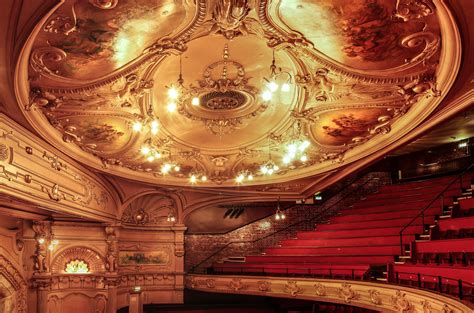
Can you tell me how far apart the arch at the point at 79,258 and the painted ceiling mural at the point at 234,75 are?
329 centimetres

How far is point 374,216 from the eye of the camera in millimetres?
13664

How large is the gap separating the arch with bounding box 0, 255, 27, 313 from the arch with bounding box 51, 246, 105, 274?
1.19 meters

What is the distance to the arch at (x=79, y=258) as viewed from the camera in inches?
485

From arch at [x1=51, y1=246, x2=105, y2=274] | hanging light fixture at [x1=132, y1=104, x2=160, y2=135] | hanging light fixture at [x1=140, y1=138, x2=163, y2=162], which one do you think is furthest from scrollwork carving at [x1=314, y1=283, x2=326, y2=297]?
arch at [x1=51, y1=246, x2=105, y2=274]

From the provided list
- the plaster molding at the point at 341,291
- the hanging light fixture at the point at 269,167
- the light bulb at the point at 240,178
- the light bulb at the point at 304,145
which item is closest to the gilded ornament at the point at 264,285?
the plaster molding at the point at 341,291

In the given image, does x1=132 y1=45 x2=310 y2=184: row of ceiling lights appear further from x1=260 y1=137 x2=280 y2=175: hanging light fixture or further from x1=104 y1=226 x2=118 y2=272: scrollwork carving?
x1=104 y1=226 x2=118 y2=272: scrollwork carving

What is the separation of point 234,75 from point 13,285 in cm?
748

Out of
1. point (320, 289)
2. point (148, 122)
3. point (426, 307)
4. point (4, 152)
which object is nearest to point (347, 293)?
point (320, 289)

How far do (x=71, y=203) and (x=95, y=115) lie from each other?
8.99 ft

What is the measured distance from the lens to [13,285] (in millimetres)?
10602

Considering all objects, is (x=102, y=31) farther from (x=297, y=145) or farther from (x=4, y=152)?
(x=297, y=145)

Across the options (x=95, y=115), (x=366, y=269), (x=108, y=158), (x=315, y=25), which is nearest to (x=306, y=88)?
(x=315, y=25)

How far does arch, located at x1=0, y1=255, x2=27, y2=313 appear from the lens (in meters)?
10.2

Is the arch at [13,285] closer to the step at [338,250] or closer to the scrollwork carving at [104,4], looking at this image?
the step at [338,250]
